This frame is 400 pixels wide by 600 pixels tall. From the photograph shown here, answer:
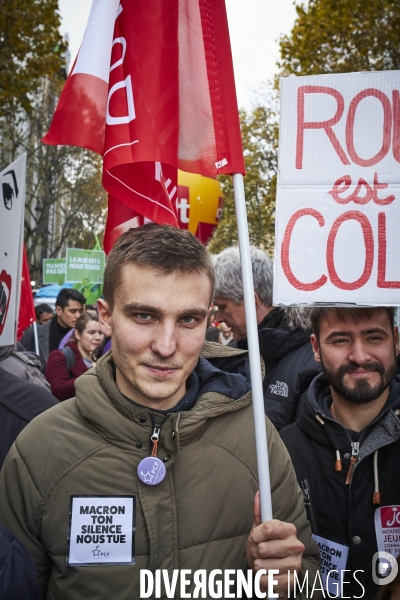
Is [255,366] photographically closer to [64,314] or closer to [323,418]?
[323,418]

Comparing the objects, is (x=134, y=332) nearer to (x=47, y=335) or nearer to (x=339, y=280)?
(x=339, y=280)

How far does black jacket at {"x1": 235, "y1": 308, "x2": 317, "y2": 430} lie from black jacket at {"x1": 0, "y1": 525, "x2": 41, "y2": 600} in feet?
6.79

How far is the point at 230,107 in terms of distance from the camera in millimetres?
2514

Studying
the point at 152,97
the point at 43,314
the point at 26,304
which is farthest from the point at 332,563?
the point at 43,314

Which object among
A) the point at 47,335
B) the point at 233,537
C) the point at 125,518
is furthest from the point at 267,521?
A: the point at 47,335

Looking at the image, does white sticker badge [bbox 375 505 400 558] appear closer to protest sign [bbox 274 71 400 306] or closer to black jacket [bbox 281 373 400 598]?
black jacket [bbox 281 373 400 598]

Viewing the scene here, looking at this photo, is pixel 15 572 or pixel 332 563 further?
pixel 332 563

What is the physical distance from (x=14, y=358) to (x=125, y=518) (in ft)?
6.06

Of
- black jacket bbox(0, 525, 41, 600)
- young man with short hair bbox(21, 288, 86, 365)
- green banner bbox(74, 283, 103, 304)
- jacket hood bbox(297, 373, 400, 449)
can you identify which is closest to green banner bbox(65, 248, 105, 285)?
green banner bbox(74, 283, 103, 304)

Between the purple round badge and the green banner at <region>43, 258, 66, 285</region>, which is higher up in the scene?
the green banner at <region>43, 258, 66, 285</region>

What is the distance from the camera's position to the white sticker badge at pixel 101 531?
214 cm

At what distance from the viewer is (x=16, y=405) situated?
118 inches

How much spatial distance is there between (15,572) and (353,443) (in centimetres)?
150

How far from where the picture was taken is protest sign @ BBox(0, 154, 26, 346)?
Result: 3.64 m
